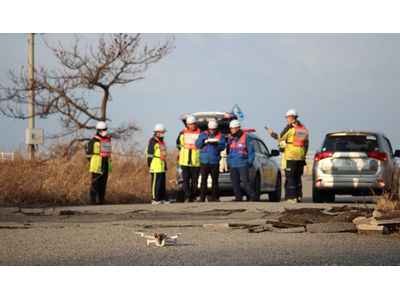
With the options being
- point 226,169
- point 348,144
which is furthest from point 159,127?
point 348,144

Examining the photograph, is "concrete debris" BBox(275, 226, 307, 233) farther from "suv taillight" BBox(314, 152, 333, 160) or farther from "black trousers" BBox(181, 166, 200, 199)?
"black trousers" BBox(181, 166, 200, 199)

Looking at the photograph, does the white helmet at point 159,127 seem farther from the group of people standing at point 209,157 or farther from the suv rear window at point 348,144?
the suv rear window at point 348,144

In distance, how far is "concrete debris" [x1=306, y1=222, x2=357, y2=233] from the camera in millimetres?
6756

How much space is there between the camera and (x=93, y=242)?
241 inches

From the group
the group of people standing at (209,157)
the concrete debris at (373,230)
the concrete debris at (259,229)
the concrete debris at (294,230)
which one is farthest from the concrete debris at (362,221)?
the group of people standing at (209,157)

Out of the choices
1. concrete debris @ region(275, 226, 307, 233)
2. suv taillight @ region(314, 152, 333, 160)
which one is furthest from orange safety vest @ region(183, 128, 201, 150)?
concrete debris @ region(275, 226, 307, 233)

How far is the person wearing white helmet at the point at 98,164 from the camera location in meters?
13.5

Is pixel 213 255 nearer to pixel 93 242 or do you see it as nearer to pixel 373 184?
pixel 93 242

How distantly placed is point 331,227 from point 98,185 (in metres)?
8.23

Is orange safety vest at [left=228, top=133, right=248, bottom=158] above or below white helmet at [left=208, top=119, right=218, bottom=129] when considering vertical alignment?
below

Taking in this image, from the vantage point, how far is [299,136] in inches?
504

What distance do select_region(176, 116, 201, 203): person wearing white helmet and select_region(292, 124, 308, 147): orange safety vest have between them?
2.58 meters

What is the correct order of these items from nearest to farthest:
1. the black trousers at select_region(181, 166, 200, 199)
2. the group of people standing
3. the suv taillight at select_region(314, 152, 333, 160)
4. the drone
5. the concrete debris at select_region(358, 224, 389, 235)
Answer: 1. the drone
2. the concrete debris at select_region(358, 224, 389, 235)
3. the suv taillight at select_region(314, 152, 333, 160)
4. the group of people standing
5. the black trousers at select_region(181, 166, 200, 199)

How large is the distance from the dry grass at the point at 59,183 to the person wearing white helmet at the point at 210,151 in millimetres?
3081
